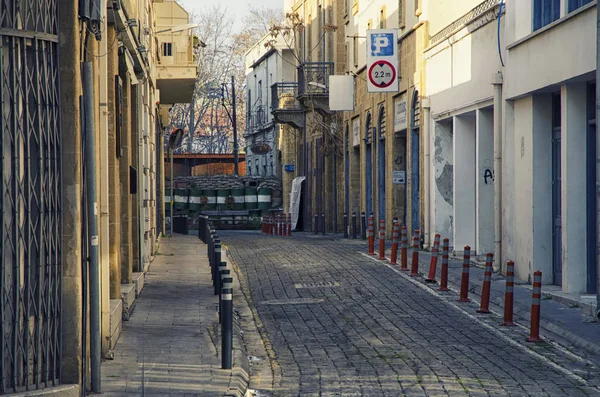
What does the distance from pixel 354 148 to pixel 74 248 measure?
30.8m

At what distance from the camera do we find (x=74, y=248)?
835 centimetres

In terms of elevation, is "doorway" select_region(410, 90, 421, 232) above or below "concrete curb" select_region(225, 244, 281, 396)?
above

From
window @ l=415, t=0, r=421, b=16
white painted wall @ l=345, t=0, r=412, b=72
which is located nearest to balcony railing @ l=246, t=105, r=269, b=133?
white painted wall @ l=345, t=0, r=412, b=72

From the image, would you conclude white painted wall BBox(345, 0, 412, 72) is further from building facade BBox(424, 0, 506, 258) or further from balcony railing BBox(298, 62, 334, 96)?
building facade BBox(424, 0, 506, 258)

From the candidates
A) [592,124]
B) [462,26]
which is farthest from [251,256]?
[592,124]

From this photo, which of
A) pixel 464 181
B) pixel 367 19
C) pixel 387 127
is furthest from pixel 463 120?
pixel 367 19

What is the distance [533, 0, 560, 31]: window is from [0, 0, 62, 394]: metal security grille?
10.5 metres

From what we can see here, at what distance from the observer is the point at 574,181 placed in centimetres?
1609

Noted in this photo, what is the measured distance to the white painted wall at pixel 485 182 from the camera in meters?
22.5

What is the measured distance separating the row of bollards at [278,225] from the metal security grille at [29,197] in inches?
1250

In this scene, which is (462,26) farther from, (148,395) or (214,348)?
(148,395)

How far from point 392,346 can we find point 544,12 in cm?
819

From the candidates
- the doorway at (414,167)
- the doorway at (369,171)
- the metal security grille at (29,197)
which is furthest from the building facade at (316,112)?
the metal security grille at (29,197)

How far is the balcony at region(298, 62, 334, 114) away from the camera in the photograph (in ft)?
133
